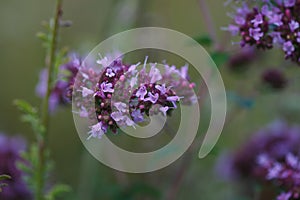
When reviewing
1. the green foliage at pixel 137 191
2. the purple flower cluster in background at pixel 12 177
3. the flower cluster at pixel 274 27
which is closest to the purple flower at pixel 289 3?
the flower cluster at pixel 274 27

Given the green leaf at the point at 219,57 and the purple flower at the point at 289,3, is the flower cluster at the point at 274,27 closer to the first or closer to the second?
the purple flower at the point at 289,3

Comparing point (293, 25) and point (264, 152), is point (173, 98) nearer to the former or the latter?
point (293, 25)

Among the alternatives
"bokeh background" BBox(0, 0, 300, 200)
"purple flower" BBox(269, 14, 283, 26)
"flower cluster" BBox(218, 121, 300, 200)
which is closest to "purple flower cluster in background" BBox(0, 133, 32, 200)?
"bokeh background" BBox(0, 0, 300, 200)

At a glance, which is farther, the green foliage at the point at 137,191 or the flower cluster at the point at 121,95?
the green foliage at the point at 137,191

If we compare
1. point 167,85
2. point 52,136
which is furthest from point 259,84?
point 52,136

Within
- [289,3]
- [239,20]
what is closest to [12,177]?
[239,20]

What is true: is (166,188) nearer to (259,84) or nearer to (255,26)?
(259,84)
